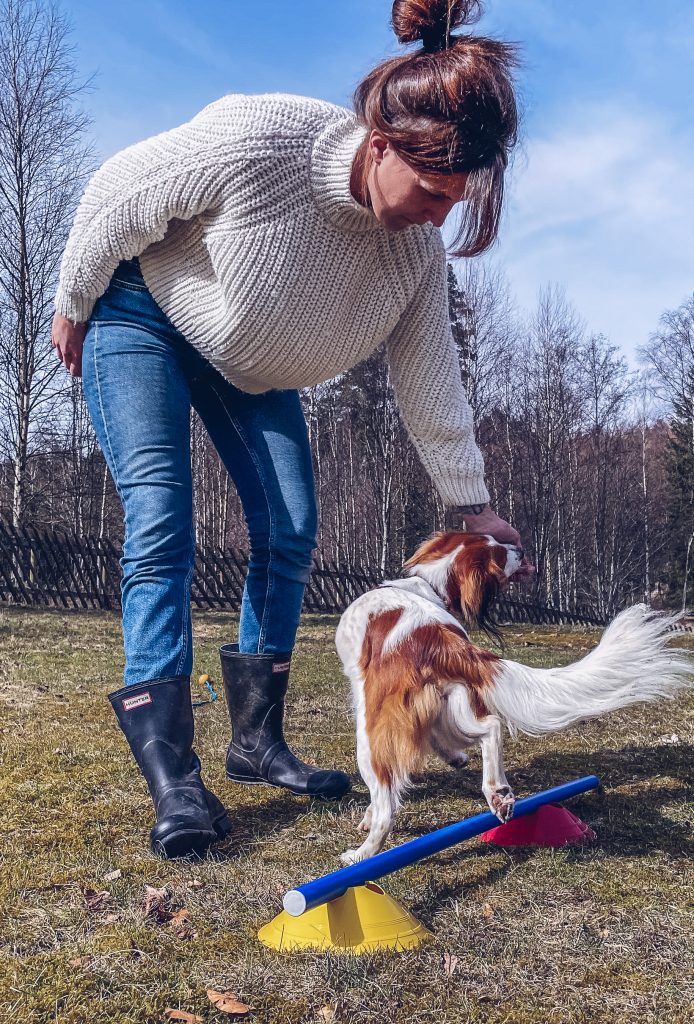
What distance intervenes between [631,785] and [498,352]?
22364 millimetres

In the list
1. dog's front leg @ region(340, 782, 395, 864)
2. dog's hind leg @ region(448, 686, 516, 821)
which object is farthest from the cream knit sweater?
dog's front leg @ region(340, 782, 395, 864)

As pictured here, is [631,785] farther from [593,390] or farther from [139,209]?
[593,390]

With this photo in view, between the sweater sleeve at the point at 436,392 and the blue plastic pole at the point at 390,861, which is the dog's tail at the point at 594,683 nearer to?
the blue plastic pole at the point at 390,861

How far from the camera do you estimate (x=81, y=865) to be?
1.97 m

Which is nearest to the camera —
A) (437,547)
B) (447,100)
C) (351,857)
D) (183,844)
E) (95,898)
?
(95,898)

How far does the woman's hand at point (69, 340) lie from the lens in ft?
8.10

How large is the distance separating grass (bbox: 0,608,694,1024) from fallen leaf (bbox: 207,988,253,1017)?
13 millimetres

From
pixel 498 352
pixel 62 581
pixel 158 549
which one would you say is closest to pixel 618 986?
pixel 158 549

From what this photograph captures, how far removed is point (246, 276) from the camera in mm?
2207

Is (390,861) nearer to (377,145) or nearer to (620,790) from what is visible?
(620,790)

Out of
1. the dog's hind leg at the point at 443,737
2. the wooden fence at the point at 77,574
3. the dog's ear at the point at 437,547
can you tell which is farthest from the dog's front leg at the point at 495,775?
the wooden fence at the point at 77,574

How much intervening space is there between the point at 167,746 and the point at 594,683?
3.80 ft

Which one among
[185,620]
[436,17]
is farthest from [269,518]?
[436,17]

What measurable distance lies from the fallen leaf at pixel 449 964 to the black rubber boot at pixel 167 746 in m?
0.73
